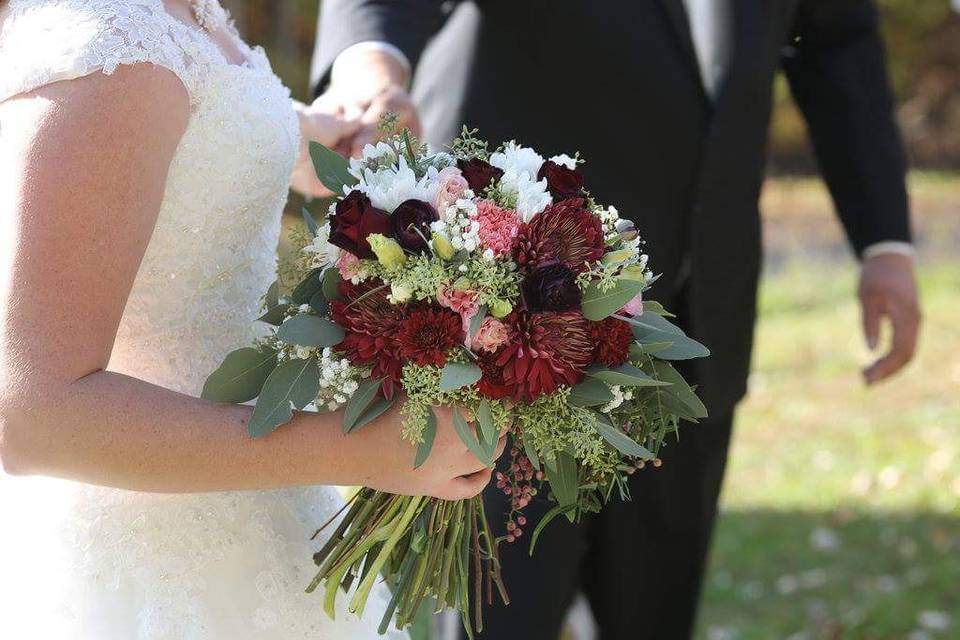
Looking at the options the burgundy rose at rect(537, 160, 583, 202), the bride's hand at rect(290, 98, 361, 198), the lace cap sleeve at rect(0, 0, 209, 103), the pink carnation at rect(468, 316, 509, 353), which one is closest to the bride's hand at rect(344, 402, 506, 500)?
the pink carnation at rect(468, 316, 509, 353)

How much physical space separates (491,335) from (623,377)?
0.64 feet

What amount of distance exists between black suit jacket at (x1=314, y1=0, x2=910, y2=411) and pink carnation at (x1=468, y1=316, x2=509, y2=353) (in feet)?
4.57

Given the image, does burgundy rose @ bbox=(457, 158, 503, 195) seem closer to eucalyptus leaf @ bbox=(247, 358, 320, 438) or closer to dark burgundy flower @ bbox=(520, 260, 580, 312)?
dark burgundy flower @ bbox=(520, 260, 580, 312)

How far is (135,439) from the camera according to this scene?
1606 millimetres

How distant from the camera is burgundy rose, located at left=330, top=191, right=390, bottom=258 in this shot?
1.66 metres

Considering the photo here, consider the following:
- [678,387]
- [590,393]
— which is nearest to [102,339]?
[590,393]

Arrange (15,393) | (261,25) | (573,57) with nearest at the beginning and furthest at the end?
(15,393) → (573,57) → (261,25)

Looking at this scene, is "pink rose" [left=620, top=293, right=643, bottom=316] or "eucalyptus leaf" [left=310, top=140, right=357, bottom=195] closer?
"pink rose" [left=620, top=293, right=643, bottom=316]

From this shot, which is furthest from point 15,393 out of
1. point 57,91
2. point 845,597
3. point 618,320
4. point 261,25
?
point 261,25

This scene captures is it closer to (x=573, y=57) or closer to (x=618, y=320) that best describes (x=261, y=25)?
(x=573, y=57)

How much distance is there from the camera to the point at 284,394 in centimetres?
→ 167

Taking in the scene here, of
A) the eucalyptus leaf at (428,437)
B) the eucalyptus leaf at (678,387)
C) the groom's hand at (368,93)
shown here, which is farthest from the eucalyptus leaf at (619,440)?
the groom's hand at (368,93)

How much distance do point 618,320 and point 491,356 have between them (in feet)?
0.64

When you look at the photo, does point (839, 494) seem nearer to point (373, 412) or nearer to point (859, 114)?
point (859, 114)
